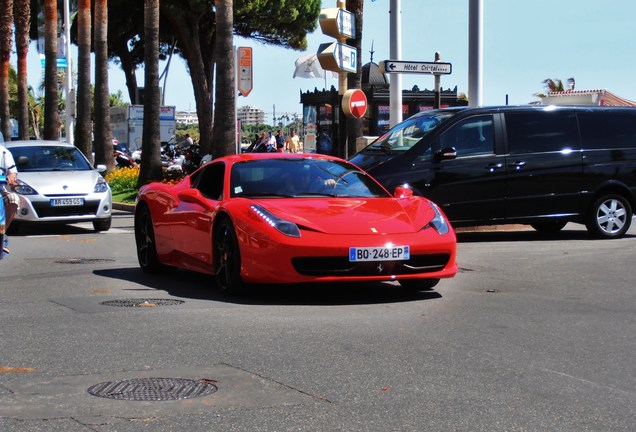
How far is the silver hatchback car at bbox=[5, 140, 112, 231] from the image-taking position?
1725 cm

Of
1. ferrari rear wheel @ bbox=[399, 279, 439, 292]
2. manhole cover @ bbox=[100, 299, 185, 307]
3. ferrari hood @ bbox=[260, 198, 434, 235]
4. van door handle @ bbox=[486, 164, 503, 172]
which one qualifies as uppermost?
van door handle @ bbox=[486, 164, 503, 172]

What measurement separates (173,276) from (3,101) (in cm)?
4187

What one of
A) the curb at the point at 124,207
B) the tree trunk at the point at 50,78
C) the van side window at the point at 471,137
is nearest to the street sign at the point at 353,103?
the van side window at the point at 471,137

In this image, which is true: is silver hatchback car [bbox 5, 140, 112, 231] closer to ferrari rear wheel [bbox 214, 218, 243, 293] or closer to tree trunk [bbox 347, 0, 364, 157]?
ferrari rear wheel [bbox 214, 218, 243, 293]

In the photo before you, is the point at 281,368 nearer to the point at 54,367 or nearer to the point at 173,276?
the point at 54,367

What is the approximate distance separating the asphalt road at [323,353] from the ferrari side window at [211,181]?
90 centimetres

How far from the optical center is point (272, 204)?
9336mm

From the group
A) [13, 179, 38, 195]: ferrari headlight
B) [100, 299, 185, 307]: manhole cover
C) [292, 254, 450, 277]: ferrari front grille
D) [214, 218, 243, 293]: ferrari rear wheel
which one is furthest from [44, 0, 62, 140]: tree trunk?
[292, 254, 450, 277]: ferrari front grille

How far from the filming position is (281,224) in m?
8.92

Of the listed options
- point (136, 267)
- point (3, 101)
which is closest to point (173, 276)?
point (136, 267)

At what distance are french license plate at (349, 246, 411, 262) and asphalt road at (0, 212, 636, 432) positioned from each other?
400 millimetres

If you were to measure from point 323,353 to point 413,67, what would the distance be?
43.7 ft

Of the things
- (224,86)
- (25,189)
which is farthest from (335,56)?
(25,189)

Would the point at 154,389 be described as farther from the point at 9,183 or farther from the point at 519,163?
the point at 519,163
